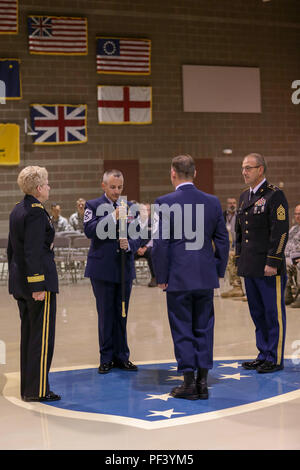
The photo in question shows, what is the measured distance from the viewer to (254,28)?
17125 millimetres

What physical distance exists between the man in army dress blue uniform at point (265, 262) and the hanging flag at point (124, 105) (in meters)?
10.5

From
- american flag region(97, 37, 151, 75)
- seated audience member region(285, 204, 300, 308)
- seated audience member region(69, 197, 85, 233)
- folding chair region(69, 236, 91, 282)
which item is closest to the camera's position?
seated audience member region(285, 204, 300, 308)

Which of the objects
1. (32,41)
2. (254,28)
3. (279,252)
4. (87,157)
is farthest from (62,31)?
(279,252)

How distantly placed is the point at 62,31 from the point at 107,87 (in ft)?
5.23

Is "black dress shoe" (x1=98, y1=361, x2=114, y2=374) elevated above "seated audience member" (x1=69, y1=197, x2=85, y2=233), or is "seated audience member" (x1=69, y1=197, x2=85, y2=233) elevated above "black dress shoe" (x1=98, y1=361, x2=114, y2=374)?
"seated audience member" (x1=69, y1=197, x2=85, y2=233)

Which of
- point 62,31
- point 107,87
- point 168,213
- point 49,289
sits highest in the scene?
point 62,31

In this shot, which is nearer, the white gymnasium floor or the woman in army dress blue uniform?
the white gymnasium floor

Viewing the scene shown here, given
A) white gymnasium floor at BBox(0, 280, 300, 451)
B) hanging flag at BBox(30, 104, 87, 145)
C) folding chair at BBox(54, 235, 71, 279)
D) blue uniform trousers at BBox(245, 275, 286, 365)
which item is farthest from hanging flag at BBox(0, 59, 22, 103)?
blue uniform trousers at BBox(245, 275, 286, 365)

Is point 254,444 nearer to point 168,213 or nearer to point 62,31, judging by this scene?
point 168,213

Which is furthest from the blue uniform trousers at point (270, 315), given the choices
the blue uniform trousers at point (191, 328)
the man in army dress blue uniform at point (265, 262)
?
Answer: the blue uniform trousers at point (191, 328)

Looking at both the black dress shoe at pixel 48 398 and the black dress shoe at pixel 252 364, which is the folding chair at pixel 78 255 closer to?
the black dress shoe at pixel 252 364

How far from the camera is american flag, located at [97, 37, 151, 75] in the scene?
50.9 feet

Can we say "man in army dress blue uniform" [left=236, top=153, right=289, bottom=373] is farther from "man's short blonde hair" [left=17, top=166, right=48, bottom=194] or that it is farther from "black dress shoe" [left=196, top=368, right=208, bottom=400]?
"man's short blonde hair" [left=17, top=166, right=48, bottom=194]

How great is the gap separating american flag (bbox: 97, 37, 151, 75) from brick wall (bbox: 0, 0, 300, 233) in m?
0.19
